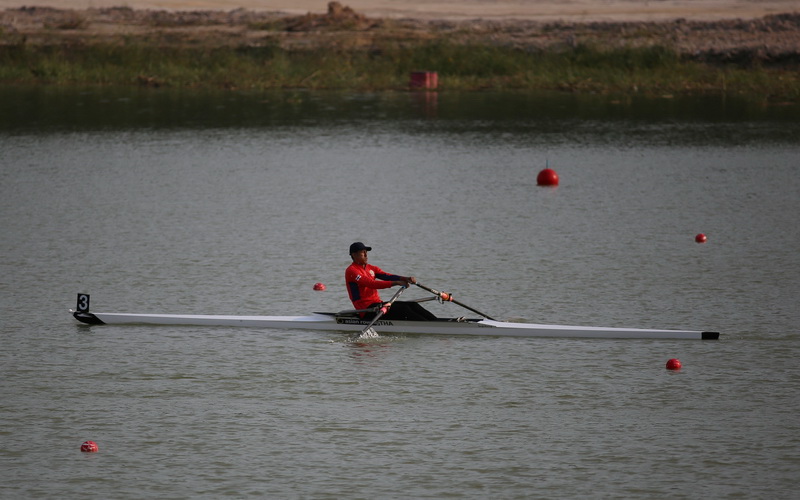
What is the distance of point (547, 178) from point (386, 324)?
560 inches

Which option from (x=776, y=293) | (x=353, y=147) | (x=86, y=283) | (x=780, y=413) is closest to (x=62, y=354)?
(x=86, y=283)

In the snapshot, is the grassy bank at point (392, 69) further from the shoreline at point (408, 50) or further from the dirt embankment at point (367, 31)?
the dirt embankment at point (367, 31)

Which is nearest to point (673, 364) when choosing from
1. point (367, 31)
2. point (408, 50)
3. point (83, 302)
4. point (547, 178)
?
point (83, 302)

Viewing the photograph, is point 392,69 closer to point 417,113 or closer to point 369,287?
point 417,113

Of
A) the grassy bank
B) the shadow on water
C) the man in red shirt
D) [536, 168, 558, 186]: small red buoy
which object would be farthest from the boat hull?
the grassy bank

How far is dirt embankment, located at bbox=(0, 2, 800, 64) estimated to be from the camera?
56031mm

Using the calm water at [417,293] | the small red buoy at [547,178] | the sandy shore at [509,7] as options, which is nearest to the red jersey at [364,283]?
the calm water at [417,293]

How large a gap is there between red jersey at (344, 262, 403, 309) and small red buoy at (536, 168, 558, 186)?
1386cm

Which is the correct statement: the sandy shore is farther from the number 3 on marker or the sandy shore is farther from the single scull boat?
the number 3 on marker

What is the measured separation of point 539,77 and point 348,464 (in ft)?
131

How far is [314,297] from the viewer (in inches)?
789

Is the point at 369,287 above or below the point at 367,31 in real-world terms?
below

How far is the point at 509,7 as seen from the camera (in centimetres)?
7219

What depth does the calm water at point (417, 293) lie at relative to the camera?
12625 mm
